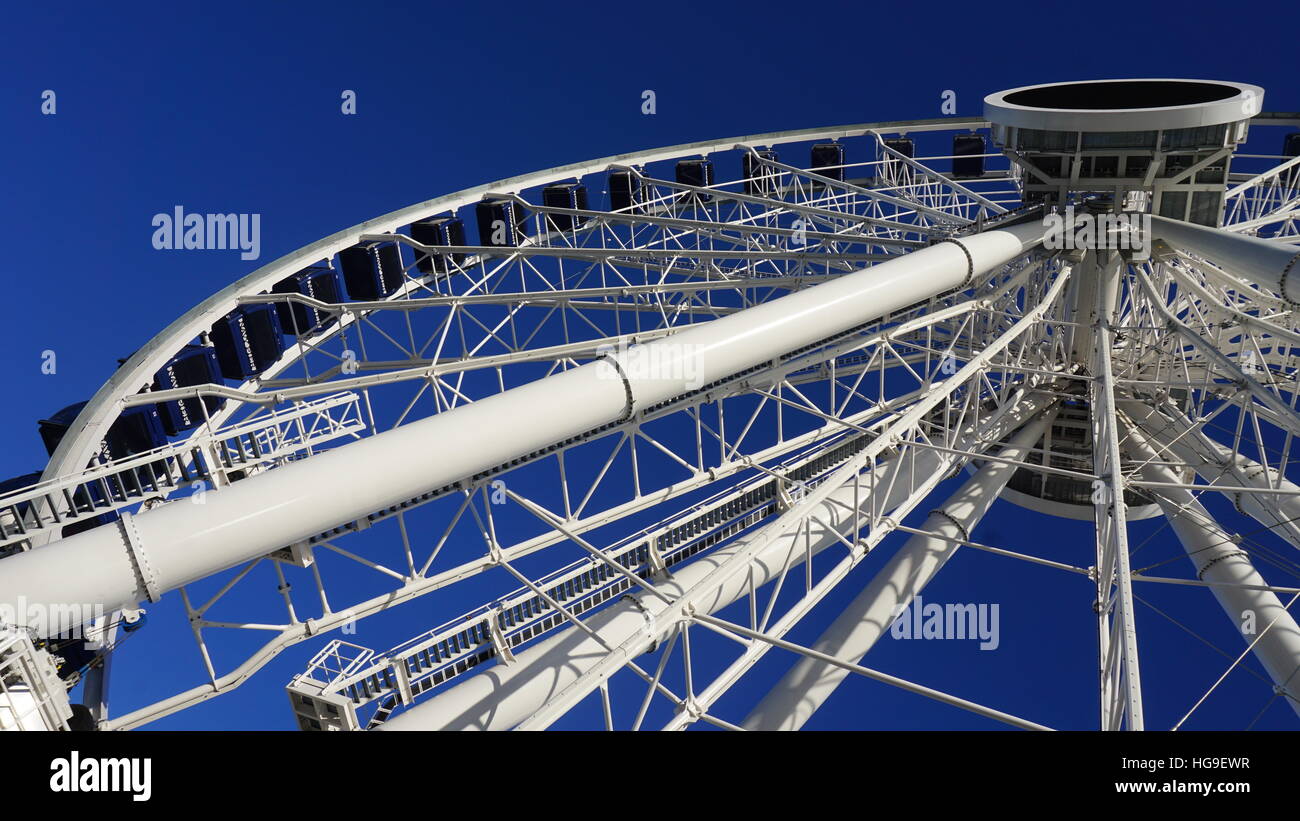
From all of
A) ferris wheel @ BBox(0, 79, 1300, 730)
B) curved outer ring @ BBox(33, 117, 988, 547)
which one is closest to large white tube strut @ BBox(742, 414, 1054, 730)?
ferris wheel @ BBox(0, 79, 1300, 730)

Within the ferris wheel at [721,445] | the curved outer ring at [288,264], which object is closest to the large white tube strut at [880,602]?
the ferris wheel at [721,445]

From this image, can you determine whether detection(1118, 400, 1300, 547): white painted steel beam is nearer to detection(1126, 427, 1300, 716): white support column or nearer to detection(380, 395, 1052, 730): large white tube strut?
detection(1126, 427, 1300, 716): white support column

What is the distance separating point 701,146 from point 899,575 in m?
21.6

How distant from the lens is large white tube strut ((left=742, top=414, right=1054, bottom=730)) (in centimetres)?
1728

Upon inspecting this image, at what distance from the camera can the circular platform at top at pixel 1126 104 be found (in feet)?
63.4

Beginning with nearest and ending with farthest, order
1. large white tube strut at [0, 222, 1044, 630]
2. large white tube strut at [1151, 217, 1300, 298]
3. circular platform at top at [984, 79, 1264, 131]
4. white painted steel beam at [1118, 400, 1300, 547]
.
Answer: large white tube strut at [0, 222, 1044, 630]
large white tube strut at [1151, 217, 1300, 298]
white painted steel beam at [1118, 400, 1300, 547]
circular platform at top at [984, 79, 1264, 131]

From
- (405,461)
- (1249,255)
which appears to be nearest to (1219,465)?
(1249,255)

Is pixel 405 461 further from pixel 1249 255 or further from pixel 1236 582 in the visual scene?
pixel 1236 582

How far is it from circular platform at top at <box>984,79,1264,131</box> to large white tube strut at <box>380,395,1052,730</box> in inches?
279

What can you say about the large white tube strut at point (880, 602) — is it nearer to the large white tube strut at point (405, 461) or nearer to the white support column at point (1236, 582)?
the white support column at point (1236, 582)

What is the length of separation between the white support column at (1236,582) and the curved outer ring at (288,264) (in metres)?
20.1

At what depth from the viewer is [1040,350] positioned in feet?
76.3

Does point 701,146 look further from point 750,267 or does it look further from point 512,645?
point 512,645
